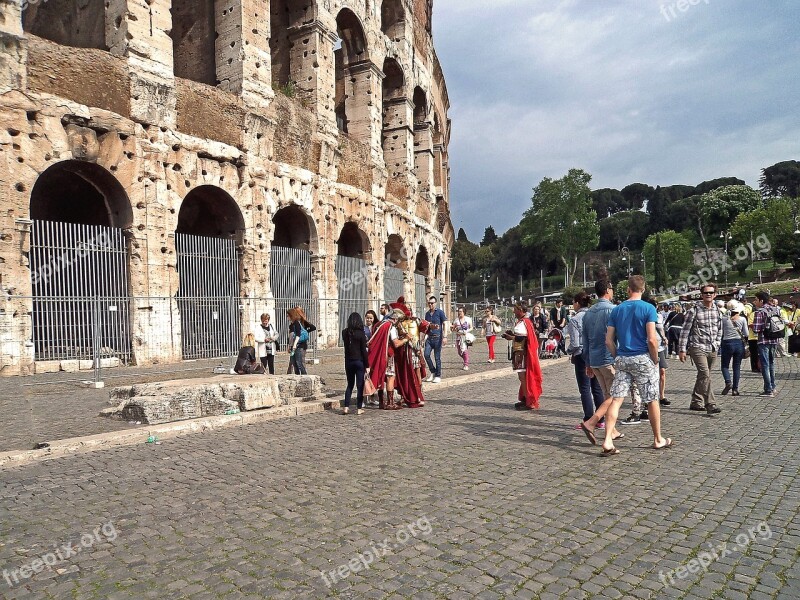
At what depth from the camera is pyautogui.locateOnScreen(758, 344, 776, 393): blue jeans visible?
346 inches

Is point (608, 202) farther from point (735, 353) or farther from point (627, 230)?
point (735, 353)

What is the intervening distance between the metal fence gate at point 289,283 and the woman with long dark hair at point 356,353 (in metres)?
8.87

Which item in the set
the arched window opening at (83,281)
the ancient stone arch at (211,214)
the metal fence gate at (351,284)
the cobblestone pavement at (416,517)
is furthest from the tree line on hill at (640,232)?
the cobblestone pavement at (416,517)

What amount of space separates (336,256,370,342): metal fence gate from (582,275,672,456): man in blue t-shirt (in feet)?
43.6

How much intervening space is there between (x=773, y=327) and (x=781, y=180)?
4596 inches

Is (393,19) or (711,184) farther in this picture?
(711,184)

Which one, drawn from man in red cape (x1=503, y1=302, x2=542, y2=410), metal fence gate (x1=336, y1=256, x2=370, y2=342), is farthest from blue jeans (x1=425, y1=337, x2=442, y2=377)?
metal fence gate (x1=336, y1=256, x2=370, y2=342)

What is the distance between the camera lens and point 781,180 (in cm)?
10456

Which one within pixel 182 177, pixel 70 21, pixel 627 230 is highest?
pixel 627 230

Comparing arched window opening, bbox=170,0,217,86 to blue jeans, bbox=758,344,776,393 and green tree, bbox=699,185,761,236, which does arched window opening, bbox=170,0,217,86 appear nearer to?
blue jeans, bbox=758,344,776,393

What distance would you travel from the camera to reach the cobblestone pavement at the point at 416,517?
9.82ft

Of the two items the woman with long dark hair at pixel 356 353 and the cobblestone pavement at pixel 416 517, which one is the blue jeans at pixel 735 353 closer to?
the cobblestone pavement at pixel 416 517

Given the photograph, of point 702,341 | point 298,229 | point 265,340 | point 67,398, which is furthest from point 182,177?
point 702,341

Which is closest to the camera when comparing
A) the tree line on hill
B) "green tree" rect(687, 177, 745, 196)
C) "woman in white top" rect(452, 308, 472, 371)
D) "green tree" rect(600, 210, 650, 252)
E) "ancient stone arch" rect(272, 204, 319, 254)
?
"woman in white top" rect(452, 308, 472, 371)
